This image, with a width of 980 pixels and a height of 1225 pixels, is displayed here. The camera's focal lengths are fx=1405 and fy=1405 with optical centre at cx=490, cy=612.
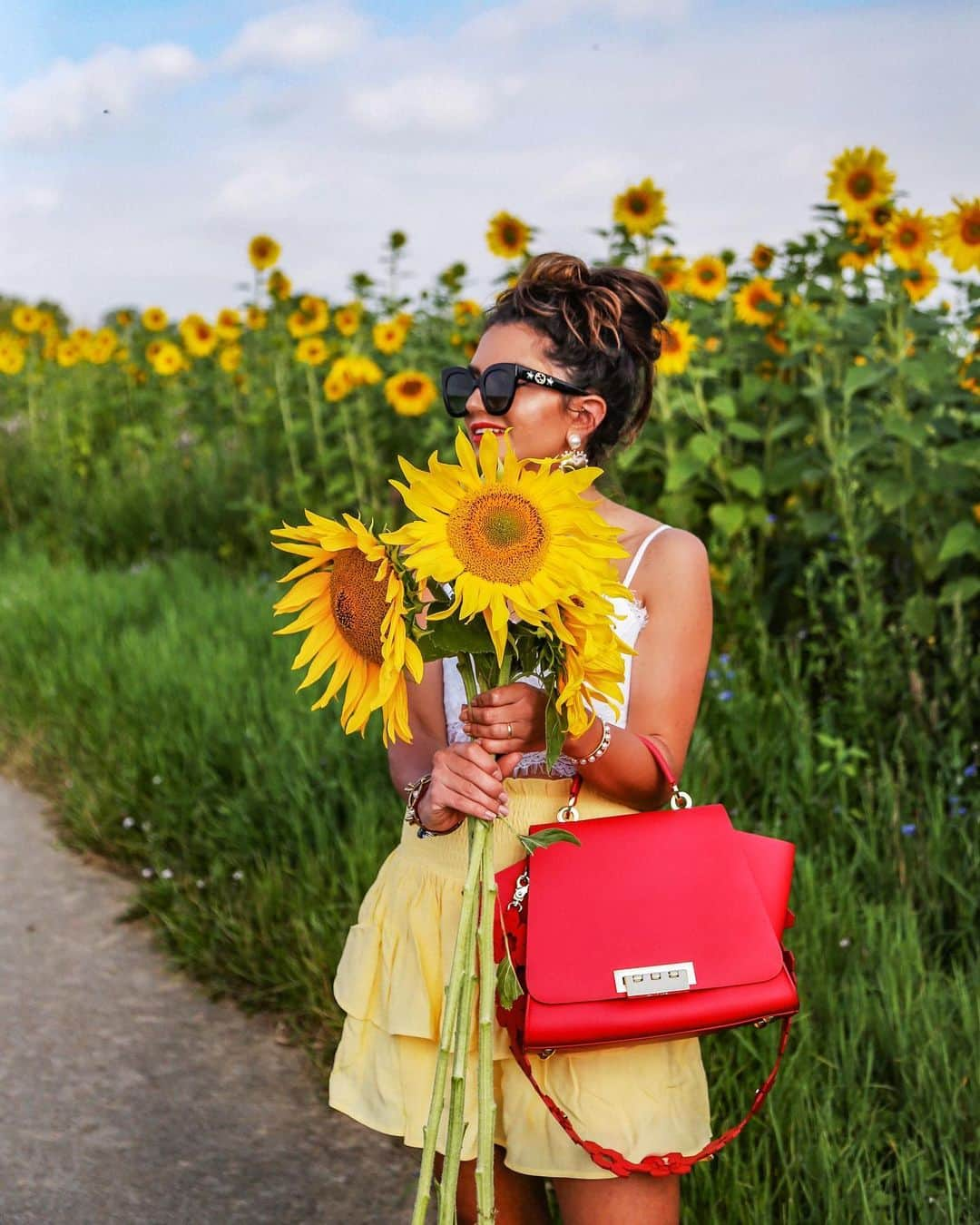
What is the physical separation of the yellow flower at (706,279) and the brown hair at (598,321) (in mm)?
3394

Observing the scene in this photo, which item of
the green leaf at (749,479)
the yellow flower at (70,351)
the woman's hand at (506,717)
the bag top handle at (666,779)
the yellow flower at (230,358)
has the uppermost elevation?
the yellow flower at (70,351)

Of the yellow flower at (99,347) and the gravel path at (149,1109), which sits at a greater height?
the yellow flower at (99,347)

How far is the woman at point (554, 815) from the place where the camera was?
1.81 metres

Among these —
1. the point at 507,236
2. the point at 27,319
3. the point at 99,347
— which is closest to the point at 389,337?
the point at 507,236

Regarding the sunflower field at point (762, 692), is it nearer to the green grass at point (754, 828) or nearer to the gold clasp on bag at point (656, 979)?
the green grass at point (754, 828)

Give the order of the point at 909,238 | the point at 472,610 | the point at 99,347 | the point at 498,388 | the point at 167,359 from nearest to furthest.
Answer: the point at 472,610 < the point at 498,388 < the point at 909,238 < the point at 167,359 < the point at 99,347

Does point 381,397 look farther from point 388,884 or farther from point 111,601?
point 388,884

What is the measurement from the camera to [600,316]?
1971 millimetres

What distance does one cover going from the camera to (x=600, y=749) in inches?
66.0

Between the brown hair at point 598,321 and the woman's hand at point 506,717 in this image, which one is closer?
the woman's hand at point 506,717

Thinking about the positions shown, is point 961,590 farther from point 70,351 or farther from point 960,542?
point 70,351

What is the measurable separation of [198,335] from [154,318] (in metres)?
1.46

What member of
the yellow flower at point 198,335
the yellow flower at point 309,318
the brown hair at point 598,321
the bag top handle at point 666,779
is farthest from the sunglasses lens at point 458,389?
the yellow flower at point 198,335

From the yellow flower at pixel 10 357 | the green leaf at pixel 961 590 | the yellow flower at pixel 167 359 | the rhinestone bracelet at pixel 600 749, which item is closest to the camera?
the rhinestone bracelet at pixel 600 749
